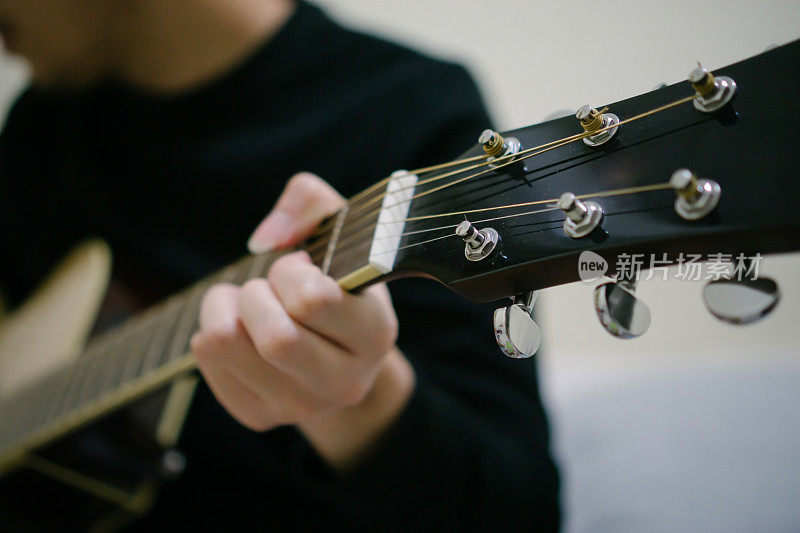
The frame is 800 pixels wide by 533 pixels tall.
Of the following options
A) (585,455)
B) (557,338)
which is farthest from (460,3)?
(585,455)

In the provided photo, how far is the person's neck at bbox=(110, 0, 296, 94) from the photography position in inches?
35.7

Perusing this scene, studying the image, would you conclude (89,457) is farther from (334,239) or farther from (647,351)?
(647,351)

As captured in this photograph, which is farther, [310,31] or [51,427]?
[310,31]

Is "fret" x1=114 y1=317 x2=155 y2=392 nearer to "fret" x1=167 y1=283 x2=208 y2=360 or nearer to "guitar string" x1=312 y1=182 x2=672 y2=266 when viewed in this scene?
"fret" x1=167 y1=283 x2=208 y2=360

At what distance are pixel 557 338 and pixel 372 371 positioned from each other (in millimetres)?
1018

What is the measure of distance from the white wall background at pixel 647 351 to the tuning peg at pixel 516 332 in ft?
1.63

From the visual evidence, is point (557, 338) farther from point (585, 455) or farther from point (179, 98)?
point (179, 98)

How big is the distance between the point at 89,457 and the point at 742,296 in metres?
0.87

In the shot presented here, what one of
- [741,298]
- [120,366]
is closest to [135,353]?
[120,366]

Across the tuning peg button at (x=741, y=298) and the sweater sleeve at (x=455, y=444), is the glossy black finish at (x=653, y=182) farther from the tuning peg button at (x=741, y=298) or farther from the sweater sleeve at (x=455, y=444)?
the sweater sleeve at (x=455, y=444)

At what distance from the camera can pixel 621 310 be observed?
287 mm

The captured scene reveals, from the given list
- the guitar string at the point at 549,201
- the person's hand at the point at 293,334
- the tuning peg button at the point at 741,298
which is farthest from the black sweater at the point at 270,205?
the tuning peg button at the point at 741,298

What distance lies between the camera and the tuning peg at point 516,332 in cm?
31

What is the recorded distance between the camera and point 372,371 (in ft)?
1.66
